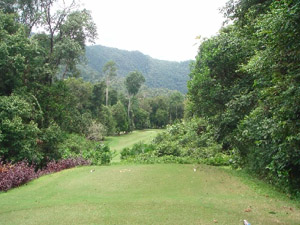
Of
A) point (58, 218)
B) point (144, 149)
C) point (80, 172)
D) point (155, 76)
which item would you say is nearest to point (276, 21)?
point (58, 218)

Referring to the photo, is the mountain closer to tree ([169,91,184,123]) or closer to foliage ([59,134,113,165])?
tree ([169,91,184,123])

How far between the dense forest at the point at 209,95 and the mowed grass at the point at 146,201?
4.17 ft

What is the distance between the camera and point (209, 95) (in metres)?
10.1

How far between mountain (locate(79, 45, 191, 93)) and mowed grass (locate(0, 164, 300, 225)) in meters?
104

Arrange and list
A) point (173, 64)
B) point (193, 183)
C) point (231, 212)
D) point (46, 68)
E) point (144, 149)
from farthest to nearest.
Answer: point (173, 64) < point (46, 68) < point (144, 149) < point (193, 183) < point (231, 212)

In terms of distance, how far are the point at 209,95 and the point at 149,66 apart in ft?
410

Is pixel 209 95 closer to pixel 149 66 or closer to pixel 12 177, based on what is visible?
pixel 12 177

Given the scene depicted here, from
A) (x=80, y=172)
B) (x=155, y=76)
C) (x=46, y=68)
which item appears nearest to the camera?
(x=80, y=172)

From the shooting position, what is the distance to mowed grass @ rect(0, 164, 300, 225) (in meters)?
4.68

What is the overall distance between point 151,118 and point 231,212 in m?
60.6

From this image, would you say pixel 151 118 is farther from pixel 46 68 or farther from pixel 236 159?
pixel 236 159

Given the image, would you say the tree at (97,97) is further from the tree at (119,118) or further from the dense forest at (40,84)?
the dense forest at (40,84)

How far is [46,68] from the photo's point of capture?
15.4 m

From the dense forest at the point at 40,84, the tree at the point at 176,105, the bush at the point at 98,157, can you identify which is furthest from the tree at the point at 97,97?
the bush at the point at 98,157
